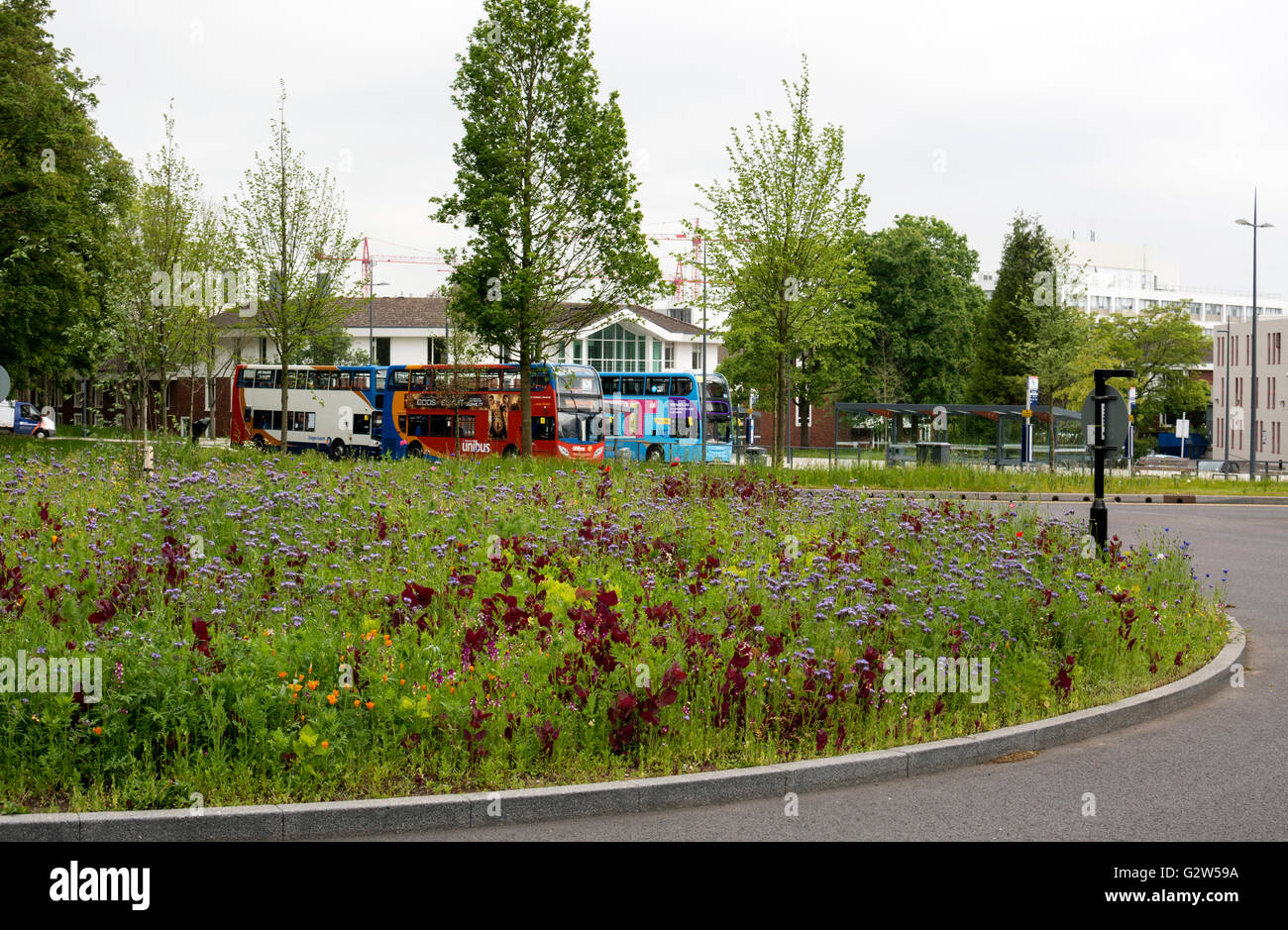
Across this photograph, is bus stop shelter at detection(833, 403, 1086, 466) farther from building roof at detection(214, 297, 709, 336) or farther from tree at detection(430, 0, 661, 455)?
building roof at detection(214, 297, 709, 336)

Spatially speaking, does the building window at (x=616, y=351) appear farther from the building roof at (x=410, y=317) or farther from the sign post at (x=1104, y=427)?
the sign post at (x=1104, y=427)

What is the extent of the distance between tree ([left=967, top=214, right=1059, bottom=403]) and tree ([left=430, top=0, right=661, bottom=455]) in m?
40.8

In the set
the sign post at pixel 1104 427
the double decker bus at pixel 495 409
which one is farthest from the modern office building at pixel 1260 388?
the sign post at pixel 1104 427

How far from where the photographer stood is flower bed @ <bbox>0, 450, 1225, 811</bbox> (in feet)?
18.7

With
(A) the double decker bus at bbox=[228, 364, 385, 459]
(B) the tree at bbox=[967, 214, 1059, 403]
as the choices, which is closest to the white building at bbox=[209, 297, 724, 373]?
(B) the tree at bbox=[967, 214, 1059, 403]

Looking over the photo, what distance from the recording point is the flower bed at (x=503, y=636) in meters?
5.71

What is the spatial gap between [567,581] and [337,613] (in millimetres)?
1983

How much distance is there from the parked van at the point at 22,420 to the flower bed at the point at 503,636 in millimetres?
49384

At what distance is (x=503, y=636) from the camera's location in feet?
23.6

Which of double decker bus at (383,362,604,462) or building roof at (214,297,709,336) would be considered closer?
double decker bus at (383,362,604,462)

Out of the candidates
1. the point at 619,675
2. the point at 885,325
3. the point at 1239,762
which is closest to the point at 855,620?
the point at 619,675

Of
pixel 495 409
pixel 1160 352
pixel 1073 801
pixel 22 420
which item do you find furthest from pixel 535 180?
pixel 1160 352

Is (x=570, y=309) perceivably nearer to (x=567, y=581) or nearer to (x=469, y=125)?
(x=469, y=125)

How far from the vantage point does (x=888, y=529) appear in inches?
441
